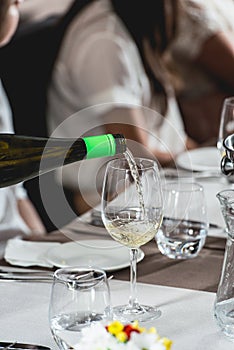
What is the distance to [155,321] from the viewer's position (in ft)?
3.38

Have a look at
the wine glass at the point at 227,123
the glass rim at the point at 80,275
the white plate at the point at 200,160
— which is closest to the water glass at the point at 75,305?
the glass rim at the point at 80,275

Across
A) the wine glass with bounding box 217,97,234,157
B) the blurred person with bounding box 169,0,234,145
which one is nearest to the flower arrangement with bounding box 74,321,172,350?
the wine glass with bounding box 217,97,234,157

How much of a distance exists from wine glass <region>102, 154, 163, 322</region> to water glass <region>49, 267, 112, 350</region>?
7.7 inches

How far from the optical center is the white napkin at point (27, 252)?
126cm

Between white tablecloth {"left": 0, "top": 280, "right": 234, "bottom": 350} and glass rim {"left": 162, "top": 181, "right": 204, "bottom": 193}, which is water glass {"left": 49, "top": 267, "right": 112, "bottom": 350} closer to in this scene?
white tablecloth {"left": 0, "top": 280, "right": 234, "bottom": 350}

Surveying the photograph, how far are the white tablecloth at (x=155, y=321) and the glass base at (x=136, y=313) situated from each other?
0.04 ft

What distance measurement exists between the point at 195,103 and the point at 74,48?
973 mm

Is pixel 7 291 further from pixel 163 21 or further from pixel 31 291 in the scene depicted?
pixel 163 21

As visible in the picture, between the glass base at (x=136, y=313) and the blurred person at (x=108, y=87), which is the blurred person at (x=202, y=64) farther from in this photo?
the glass base at (x=136, y=313)

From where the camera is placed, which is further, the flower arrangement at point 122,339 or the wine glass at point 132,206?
the wine glass at point 132,206

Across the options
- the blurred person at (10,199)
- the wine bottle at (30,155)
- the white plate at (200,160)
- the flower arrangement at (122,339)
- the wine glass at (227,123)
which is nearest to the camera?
the flower arrangement at (122,339)

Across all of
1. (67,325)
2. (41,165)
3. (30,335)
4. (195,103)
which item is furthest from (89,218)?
(195,103)

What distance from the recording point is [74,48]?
2764 mm

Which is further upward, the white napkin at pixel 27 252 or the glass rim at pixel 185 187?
the glass rim at pixel 185 187
